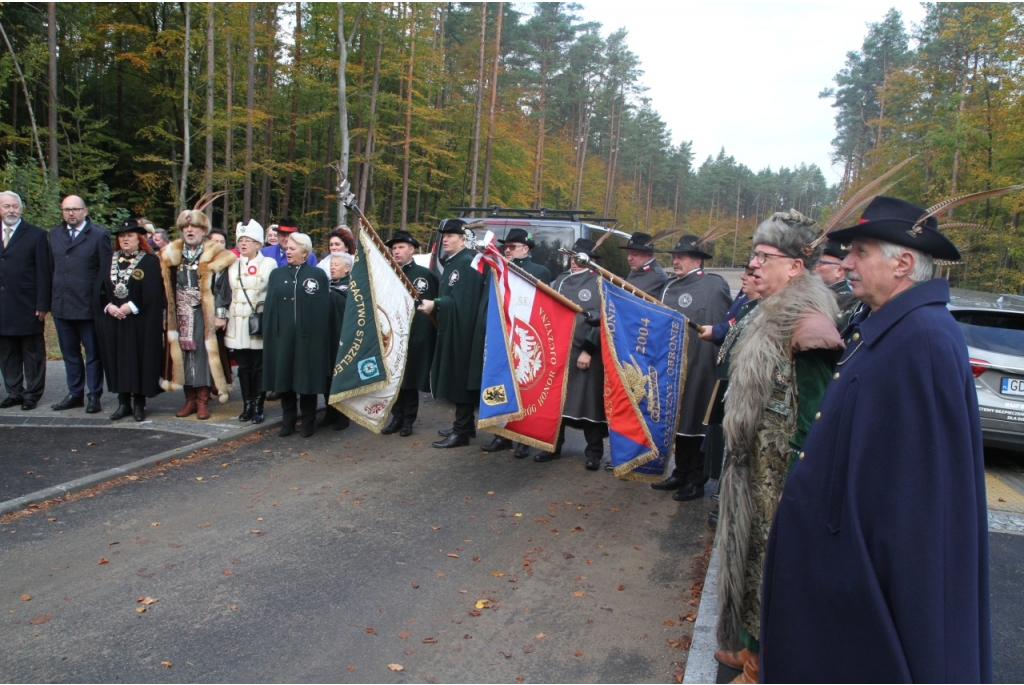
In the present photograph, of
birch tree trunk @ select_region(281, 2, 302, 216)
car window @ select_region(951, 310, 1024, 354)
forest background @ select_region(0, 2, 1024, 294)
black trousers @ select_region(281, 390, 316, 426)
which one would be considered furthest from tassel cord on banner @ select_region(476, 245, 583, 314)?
birch tree trunk @ select_region(281, 2, 302, 216)

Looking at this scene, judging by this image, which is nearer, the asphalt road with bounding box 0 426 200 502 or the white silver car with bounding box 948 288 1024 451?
the asphalt road with bounding box 0 426 200 502

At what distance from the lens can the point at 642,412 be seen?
20.3 ft

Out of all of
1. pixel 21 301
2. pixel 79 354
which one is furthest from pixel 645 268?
pixel 21 301

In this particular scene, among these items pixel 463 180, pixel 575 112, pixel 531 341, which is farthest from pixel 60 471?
pixel 575 112

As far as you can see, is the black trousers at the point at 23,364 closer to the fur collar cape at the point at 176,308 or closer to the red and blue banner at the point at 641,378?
the fur collar cape at the point at 176,308

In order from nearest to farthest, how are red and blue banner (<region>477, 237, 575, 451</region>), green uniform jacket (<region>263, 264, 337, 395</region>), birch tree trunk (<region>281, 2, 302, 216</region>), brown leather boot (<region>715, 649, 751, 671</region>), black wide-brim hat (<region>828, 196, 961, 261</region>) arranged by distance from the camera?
1. black wide-brim hat (<region>828, 196, 961, 261</region>)
2. brown leather boot (<region>715, 649, 751, 671</region>)
3. red and blue banner (<region>477, 237, 575, 451</region>)
4. green uniform jacket (<region>263, 264, 337, 395</region>)
5. birch tree trunk (<region>281, 2, 302, 216</region>)

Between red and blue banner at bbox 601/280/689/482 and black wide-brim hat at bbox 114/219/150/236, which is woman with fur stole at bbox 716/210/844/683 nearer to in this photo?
red and blue banner at bbox 601/280/689/482

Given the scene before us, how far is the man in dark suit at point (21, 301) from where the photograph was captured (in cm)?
830

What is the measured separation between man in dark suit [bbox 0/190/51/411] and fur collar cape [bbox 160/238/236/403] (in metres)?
1.54

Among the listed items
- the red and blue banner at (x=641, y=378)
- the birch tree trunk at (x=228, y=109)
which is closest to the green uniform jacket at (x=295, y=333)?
the red and blue banner at (x=641, y=378)

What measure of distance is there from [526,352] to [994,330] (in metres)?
5.19

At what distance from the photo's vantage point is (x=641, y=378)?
6230 millimetres

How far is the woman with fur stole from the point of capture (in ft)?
10.5

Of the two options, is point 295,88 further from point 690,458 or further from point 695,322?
point 690,458
